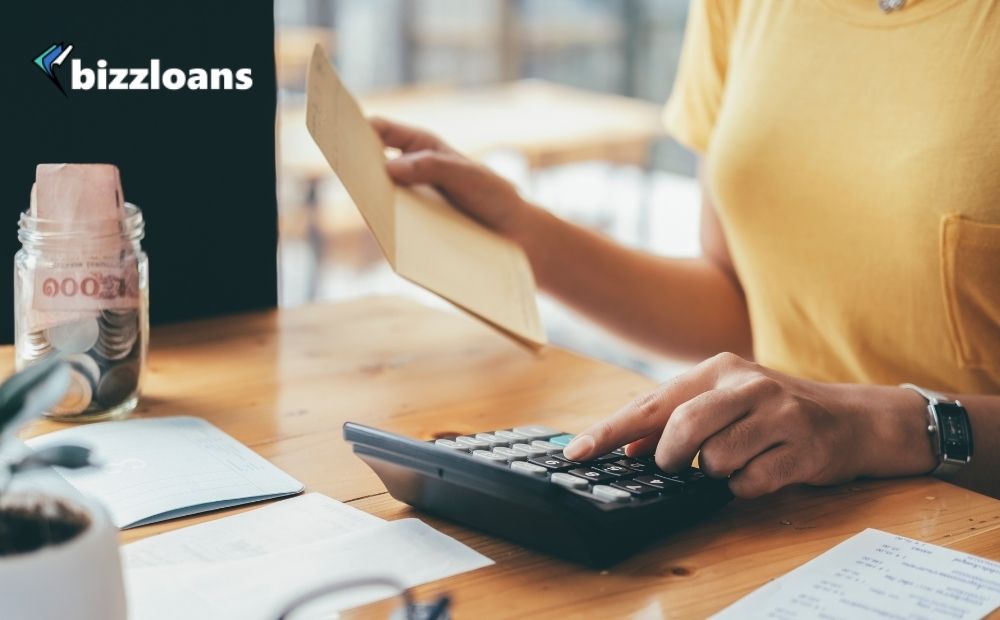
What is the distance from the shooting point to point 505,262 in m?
1.11

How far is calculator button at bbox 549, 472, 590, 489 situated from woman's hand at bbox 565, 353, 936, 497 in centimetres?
4

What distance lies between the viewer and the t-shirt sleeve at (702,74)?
51.9 inches

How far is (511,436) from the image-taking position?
78 centimetres

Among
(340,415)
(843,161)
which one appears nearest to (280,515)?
(340,415)

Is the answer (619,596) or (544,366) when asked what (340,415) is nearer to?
(544,366)

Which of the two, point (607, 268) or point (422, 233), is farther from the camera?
point (607, 268)

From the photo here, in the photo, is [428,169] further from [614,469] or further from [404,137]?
[614,469]

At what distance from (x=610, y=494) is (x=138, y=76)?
0.66m

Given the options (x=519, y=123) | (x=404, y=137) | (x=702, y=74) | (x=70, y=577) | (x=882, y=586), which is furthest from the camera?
(x=519, y=123)

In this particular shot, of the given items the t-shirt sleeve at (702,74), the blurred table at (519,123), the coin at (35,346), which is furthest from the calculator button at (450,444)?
the blurred table at (519,123)

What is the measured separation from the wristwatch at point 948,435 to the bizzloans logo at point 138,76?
0.69m

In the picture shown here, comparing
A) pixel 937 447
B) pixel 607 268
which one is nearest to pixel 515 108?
pixel 607 268

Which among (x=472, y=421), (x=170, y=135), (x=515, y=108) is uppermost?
(x=170, y=135)

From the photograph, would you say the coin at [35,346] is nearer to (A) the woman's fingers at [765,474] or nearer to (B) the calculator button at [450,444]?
(B) the calculator button at [450,444]
